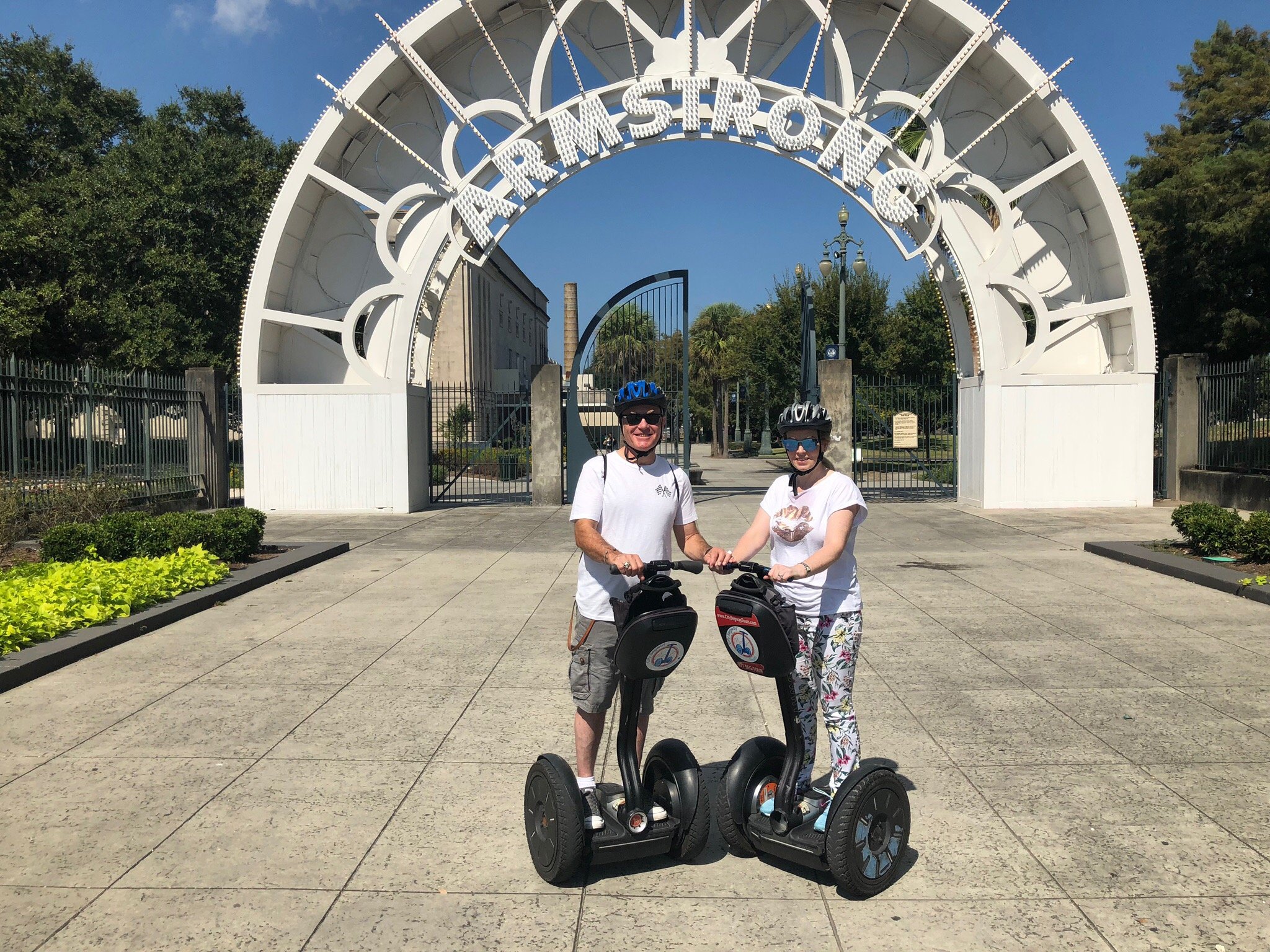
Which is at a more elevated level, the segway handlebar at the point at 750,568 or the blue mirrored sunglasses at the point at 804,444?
the blue mirrored sunglasses at the point at 804,444

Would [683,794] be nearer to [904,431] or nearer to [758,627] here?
[758,627]

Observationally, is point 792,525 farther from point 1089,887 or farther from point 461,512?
point 461,512

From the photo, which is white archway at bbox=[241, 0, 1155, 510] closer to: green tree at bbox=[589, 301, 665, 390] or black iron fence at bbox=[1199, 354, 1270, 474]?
black iron fence at bbox=[1199, 354, 1270, 474]

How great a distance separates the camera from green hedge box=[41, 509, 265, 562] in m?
10.3

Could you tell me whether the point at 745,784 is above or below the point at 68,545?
below

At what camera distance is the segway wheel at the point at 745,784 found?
375 cm

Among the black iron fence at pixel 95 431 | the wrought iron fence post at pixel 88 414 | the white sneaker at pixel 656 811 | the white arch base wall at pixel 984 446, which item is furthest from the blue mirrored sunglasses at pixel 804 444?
the white arch base wall at pixel 984 446

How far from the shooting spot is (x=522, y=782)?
186 inches

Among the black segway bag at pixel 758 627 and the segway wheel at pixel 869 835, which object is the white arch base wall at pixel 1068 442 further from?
the black segway bag at pixel 758 627

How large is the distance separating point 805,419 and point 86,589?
22.7 ft

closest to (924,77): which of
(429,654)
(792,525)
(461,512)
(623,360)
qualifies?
(623,360)

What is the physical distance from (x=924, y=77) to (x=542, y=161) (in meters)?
7.62

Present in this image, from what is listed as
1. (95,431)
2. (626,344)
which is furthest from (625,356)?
(95,431)

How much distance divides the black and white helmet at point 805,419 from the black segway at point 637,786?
68cm
